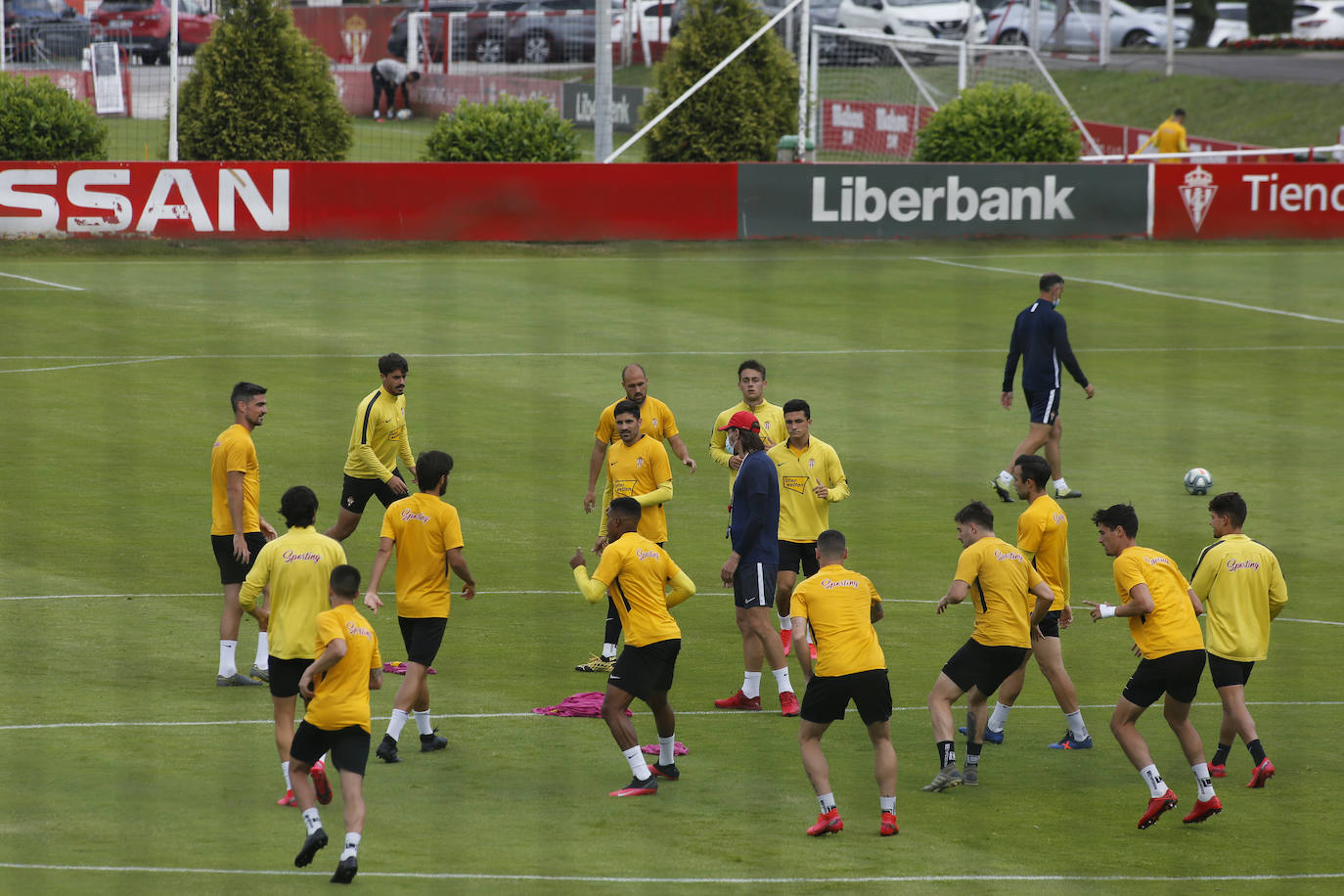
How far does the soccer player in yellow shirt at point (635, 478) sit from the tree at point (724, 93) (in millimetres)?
24570

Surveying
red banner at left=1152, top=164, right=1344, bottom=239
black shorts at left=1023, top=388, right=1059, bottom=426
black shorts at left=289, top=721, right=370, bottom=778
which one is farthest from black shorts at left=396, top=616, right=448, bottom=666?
red banner at left=1152, top=164, right=1344, bottom=239

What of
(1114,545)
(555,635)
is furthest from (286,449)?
(1114,545)

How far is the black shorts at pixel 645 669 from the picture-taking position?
10680 millimetres

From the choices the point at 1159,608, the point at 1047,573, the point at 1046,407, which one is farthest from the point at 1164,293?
the point at 1159,608

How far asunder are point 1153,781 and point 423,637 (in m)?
4.66

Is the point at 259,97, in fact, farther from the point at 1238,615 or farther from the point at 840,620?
the point at 1238,615

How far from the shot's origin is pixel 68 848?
963 centimetres

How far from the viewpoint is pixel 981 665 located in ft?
35.7

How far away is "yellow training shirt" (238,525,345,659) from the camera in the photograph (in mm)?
10375

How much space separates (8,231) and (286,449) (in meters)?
14.3

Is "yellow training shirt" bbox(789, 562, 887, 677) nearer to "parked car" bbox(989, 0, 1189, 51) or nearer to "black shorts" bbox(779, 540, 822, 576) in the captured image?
"black shorts" bbox(779, 540, 822, 576)

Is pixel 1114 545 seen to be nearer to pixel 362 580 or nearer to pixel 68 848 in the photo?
pixel 68 848

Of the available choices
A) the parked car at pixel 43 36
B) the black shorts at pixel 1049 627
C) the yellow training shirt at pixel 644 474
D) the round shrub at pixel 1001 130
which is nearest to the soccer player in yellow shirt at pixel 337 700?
the yellow training shirt at pixel 644 474

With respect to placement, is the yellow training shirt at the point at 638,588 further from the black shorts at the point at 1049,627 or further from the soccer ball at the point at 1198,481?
the soccer ball at the point at 1198,481
